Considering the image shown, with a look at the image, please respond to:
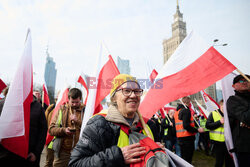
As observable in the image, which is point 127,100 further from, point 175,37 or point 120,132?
point 175,37

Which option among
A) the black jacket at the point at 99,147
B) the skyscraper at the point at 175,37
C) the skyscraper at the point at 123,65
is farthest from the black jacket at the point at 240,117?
the skyscraper at the point at 175,37

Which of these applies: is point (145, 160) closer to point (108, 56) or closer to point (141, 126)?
point (141, 126)

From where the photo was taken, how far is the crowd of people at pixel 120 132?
1451 mm

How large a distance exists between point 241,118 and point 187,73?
1.06 m

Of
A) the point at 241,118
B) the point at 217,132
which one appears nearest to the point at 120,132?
the point at 241,118

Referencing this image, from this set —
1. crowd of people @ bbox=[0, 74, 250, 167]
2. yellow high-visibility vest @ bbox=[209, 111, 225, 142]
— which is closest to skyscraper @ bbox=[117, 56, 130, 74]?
crowd of people @ bbox=[0, 74, 250, 167]

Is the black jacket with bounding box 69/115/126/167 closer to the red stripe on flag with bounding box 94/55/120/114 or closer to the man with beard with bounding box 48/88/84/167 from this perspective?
the red stripe on flag with bounding box 94/55/120/114

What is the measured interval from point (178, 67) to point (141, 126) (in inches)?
59.7

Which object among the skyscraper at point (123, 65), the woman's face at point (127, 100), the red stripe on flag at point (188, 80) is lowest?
the woman's face at point (127, 100)

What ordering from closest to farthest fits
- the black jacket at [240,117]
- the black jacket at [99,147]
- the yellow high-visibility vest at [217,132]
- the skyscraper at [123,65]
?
the black jacket at [99,147] → the black jacket at [240,117] → the yellow high-visibility vest at [217,132] → the skyscraper at [123,65]

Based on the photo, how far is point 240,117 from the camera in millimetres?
2625

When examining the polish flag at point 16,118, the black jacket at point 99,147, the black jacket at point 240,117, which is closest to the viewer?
the black jacket at point 99,147

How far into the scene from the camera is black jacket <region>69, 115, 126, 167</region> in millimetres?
1401

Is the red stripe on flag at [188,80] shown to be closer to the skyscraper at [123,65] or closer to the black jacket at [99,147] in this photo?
the black jacket at [99,147]
